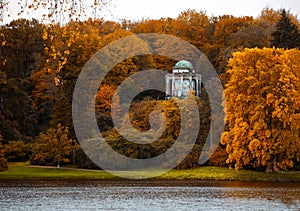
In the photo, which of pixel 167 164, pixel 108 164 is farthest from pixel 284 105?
pixel 108 164

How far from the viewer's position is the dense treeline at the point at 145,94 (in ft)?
140

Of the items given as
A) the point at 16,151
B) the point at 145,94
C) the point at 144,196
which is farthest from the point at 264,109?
the point at 16,151

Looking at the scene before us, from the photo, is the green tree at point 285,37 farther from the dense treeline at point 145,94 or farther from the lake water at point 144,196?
the lake water at point 144,196

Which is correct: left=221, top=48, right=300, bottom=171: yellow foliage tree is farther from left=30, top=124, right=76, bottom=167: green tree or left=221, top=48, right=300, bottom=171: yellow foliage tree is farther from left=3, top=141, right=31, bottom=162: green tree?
left=3, top=141, right=31, bottom=162: green tree

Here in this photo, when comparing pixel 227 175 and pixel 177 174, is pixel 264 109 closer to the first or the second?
pixel 227 175

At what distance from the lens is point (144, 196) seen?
1208 inches

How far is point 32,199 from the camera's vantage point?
94.0 ft

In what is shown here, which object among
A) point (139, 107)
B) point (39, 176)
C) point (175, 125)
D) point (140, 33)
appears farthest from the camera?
point (140, 33)

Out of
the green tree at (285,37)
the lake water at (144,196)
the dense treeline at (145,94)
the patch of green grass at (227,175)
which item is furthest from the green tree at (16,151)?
the green tree at (285,37)

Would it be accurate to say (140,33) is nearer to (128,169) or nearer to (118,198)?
(128,169)

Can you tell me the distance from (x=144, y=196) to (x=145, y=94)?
105 ft

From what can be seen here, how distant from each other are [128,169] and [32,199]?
19432mm

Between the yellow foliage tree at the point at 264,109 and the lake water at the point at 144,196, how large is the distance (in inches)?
143

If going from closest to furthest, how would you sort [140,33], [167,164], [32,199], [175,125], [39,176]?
1. [32,199]
2. [39,176]
3. [167,164]
4. [175,125]
5. [140,33]
